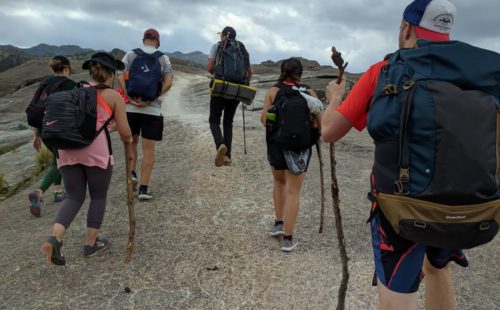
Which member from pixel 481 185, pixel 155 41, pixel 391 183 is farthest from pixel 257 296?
pixel 155 41

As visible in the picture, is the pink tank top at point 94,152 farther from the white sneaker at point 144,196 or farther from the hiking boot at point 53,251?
the white sneaker at point 144,196

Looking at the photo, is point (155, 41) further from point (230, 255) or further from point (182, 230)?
point (230, 255)

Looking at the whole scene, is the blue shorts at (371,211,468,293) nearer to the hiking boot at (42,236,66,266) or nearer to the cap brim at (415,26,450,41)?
the cap brim at (415,26,450,41)

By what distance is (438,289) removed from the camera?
3172mm

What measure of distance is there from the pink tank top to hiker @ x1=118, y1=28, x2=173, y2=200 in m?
1.59

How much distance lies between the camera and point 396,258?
2543 mm

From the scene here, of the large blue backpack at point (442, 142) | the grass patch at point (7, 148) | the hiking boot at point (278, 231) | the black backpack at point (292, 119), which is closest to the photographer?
the large blue backpack at point (442, 142)

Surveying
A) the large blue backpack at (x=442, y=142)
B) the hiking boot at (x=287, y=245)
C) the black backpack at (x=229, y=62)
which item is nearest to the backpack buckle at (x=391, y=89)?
the large blue backpack at (x=442, y=142)

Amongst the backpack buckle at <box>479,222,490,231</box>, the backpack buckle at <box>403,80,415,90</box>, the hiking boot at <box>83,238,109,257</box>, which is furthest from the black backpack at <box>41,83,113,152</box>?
the backpack buckle at <box>479,222,490,231</box>

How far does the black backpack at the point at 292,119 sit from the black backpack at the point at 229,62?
8.14 feet

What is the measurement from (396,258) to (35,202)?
603cm

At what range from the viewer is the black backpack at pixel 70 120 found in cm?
431

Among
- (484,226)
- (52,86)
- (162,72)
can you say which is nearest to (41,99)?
(52,86)

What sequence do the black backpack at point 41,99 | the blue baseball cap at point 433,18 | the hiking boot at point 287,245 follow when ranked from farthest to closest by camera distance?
1. the black backpack at point 41,99
2. the hiking boot at point 287,245
3. the blue baseball cap at point 433,18
